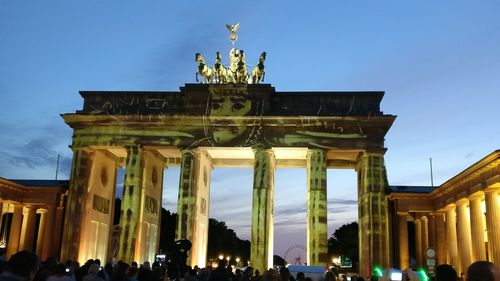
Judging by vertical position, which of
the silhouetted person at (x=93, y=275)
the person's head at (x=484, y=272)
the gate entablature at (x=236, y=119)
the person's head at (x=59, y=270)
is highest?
the gate entablature at (x=236, y=119)

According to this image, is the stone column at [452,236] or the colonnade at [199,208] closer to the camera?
the colonnade at [199,208]

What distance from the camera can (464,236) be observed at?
3759cm

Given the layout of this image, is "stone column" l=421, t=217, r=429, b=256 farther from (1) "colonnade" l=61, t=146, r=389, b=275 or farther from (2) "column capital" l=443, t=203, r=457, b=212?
(1) "colonnade" l=61, t=146, r=389, b=275

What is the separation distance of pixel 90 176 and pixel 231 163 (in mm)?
12485

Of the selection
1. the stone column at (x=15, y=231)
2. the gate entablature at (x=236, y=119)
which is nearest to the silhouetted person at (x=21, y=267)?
the gate entablature at (x=236, y=119)

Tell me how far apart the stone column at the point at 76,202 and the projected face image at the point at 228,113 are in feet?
35.5

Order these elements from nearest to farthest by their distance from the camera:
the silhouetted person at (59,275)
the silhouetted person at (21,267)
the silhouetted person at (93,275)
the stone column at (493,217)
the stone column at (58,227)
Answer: the silhouetted person at (21,267) → the silhouetted person at (59,275) → the silhouetted person at (93,275) → the stone column at (493,217) → the stone column at (58,227)

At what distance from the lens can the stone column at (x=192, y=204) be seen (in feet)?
134

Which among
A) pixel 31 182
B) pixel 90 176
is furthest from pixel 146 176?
pixel 31 182

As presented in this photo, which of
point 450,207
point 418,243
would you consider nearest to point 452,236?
point 450,207

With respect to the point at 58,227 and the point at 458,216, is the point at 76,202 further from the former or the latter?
the point at 458,216

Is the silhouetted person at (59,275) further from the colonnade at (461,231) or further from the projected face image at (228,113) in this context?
the projected face image at (228,113)

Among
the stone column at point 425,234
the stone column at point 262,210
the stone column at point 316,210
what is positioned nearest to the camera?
the stone column at point 316,210

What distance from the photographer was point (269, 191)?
41.6 meters
